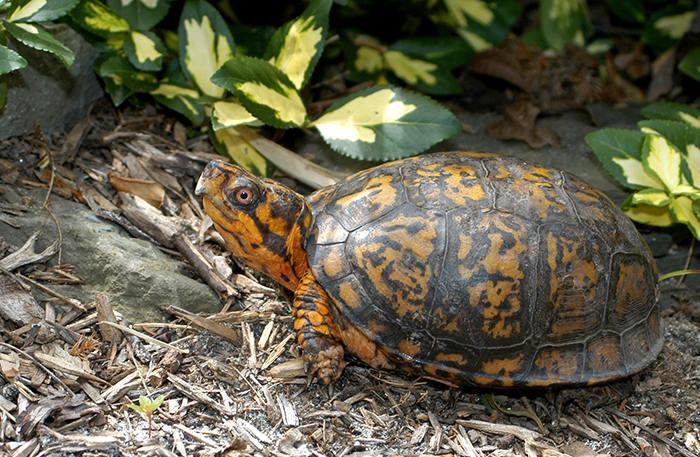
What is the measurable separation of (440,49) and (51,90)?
8.95 ft

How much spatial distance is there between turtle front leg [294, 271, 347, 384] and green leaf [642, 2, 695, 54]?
4396 mm

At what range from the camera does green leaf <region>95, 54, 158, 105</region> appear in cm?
321

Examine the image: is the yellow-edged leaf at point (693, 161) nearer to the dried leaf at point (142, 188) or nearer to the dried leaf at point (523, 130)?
the dried leaf at point (523, 130)

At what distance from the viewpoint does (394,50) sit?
13.3 feet

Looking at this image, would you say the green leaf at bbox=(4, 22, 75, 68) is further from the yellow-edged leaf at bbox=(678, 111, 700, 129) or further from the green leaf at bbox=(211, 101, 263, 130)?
the yellow-edged leaf at bbox=(678, 111, 700, 129)

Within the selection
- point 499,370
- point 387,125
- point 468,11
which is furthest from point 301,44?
point 499,370

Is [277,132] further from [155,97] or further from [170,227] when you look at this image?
[170,227]

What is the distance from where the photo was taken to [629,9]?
519 cm

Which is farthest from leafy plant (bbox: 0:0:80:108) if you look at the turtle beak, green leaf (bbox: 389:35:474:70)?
green leaf (bbox: 389:35:474:70)

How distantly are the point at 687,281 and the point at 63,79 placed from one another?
4.04m

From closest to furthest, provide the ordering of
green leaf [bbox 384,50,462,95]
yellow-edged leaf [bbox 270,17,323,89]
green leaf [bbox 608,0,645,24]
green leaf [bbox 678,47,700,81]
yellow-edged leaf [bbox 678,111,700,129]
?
1. yellow-edged leaf [bbox 270,17,323,89]
2. yellow-edged leaf [bbox 678,111,700,129]
3. green leaf [bbox 384,50,462,95]
4. green leaf [bbox 678,47,700,81]
5. green leaf [bbox 608,0,645,24]

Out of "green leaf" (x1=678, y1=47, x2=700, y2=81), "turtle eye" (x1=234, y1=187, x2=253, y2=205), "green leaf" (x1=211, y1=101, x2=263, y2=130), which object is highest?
"green leaf" (x1=211, y1=101, x2=263, y2=130)

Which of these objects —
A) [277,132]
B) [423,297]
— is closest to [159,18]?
[277,132]

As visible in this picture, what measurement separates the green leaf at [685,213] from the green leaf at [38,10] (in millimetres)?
3482
